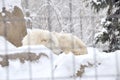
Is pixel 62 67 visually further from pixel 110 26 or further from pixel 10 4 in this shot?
pixel 10 4

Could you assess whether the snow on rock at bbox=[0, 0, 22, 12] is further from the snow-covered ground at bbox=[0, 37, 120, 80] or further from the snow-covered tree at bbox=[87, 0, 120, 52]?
the snow-covered ground at bbox=[0, 37, 120, 80]

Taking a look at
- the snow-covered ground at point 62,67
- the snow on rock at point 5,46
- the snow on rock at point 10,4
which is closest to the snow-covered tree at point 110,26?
the snow on rock at point 5,46

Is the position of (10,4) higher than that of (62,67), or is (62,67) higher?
(10,4)

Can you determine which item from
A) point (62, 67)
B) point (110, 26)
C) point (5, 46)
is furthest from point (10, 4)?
point (62, 67)

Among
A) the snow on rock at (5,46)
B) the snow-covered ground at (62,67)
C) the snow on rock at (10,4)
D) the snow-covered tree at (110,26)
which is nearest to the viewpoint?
the snow-covered ground at (62,67)

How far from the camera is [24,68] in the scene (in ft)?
12.7

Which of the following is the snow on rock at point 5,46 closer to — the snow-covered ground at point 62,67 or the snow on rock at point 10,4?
the snow-covered ground at point 62,67

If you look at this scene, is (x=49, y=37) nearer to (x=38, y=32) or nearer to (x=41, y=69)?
(x=38, y=32)

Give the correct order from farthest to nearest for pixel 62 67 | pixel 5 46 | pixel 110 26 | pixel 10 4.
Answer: pixel 10 4 → pixel 110 26 → pixel 5 46 → pixel 62 67

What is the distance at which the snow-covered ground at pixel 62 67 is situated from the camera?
3576mm

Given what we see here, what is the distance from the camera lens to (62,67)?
12.4 ft

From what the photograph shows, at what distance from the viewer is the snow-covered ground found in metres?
3.58

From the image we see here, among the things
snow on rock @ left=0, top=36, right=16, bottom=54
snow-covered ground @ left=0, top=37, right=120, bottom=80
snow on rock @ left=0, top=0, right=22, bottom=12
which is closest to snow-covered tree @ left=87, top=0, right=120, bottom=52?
snow on rock @ left=0, top=36, right=16, bottom=54

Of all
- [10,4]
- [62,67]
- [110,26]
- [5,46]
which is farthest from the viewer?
[10,4]
